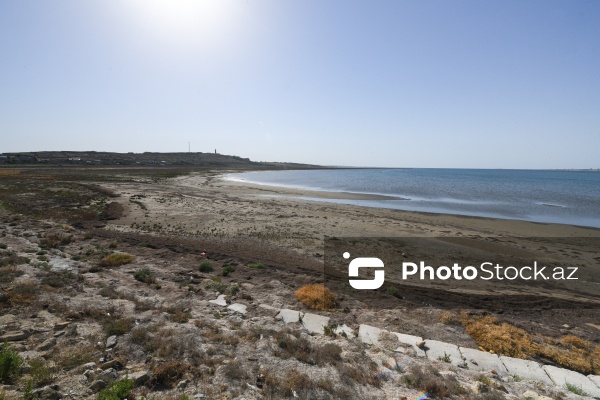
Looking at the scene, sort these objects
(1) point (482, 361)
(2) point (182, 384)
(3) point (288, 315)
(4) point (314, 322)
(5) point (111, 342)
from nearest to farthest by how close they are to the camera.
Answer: (2) point (182, 384), (5) point (111, 342), (1) point (482, 361), (4) point (314, 322), (3) point (288, 315)

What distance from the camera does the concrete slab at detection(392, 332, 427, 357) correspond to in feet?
26.0

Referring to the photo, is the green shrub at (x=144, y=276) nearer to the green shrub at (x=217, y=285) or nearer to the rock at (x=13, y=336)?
the green shrub at (x=217, y=285)

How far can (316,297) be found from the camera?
10773 millimetres

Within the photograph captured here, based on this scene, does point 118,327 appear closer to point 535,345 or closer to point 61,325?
point 61,325

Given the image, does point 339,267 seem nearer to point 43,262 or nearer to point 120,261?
point 120,261

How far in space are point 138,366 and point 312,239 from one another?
15.0 metres

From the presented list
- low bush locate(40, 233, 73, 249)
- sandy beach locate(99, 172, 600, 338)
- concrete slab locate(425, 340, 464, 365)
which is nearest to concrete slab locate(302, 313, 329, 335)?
concrete slab locate(425, 340, 464, 365)

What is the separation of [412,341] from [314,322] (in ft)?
9.45

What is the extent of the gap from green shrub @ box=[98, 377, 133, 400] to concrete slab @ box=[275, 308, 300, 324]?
467 centimetres

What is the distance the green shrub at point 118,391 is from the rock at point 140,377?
19cm

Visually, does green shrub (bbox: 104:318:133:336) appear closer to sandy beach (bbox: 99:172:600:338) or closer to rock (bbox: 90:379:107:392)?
rock (bbox: 90:379:107:392)

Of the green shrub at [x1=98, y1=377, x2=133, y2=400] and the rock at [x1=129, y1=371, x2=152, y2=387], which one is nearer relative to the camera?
the green shrub at [x1=98, y1=377, x2=133, y2=400]

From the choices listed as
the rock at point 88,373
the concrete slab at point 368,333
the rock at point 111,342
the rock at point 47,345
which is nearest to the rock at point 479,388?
the concrete slab at point 368,333
